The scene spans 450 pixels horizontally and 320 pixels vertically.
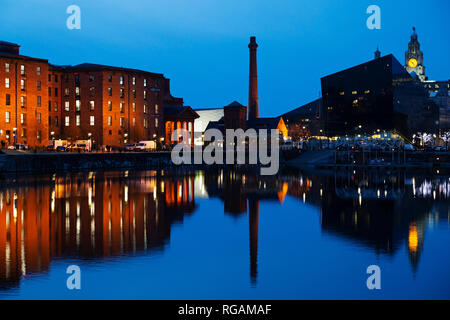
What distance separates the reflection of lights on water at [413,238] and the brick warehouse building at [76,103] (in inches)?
2612

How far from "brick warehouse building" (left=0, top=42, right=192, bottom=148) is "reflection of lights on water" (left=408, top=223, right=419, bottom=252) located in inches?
2612

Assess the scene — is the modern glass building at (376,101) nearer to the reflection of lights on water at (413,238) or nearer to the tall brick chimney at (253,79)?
the tall brick chimney at (253,79)

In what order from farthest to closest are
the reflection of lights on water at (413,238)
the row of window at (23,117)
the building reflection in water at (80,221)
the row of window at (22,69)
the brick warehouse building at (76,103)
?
the brick warehouse building at (76,103), the row of window at (22,69), the row of window at (23,117), the reflection of lights on water at (413,238), the building reflection in water at (80,221)

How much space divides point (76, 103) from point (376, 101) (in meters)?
60.9

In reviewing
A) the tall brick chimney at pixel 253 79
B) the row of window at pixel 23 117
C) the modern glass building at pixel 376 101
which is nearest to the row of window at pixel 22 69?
the row of window at pixel 23 117

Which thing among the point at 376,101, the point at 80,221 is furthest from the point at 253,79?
the point at 80,221

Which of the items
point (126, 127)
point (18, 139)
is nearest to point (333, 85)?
point (126, 127)

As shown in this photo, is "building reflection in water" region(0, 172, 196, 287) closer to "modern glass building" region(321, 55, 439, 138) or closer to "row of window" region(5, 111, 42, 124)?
"row of window" region(5, 111, 42, 124)

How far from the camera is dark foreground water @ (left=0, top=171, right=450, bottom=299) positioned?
1517 centimetres

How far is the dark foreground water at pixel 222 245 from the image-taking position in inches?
597

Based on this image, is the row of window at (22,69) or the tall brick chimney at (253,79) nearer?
the row of window at (22,69)

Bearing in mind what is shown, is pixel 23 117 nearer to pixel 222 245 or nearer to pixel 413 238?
pixel 222 245

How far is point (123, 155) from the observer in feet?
261
